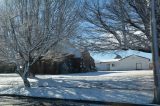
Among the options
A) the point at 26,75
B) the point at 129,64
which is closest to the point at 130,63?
the point at 129,64

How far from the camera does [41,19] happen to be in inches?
899

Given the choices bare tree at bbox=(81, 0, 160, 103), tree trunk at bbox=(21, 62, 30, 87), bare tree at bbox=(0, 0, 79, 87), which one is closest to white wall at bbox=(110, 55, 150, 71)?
bare tree at bbox=(81, 0, 160, 103)

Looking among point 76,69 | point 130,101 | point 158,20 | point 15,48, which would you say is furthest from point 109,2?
point 76,69

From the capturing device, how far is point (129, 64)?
2921 inches

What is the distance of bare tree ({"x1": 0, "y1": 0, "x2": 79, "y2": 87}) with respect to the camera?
864 inches

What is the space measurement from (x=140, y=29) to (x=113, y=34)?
1953mm

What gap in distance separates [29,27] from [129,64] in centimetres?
5364

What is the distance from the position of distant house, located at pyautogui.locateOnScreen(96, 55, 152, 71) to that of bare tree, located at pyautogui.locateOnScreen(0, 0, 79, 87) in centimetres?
4966

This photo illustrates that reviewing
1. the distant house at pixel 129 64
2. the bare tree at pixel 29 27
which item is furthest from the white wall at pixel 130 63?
the bare tree at pixel 29 27

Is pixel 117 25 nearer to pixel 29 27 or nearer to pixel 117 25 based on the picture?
pixel 117 25

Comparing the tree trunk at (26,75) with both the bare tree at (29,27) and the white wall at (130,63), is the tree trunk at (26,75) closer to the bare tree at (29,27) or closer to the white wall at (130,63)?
the bare tree at (29,27)

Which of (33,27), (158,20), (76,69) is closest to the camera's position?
(158,20)

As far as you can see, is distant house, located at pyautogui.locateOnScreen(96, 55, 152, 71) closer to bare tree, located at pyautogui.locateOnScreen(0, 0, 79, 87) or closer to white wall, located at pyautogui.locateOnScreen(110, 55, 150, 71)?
white wall, located at pyautogui.locateOnScreen(110, 55, 150, 71)

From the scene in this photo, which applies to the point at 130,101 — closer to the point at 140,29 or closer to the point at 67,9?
the point at 140,29
